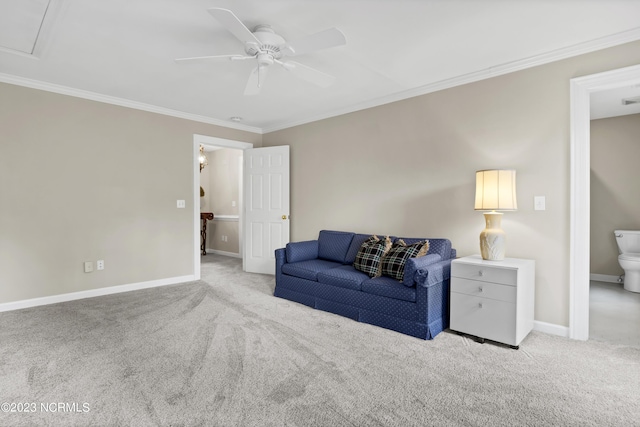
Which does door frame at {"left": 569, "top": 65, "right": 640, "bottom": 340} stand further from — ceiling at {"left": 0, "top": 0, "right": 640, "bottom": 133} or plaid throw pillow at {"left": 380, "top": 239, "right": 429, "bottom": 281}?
plaid throw pillow at {"left": 380, "top": 239, "right": 429, "bottom": 281}

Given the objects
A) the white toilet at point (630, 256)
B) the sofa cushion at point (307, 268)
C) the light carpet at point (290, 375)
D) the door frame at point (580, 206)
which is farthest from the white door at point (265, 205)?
the white toilet at point (630, 256)

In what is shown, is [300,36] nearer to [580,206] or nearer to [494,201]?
[494,201]

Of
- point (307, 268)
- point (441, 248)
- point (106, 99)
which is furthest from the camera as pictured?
point (106, 99)

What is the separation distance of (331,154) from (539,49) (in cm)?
259

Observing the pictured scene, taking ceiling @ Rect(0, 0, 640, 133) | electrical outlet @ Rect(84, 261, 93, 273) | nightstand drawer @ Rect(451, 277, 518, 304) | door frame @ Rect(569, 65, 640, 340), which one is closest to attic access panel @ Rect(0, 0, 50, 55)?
ceiling @ Rect(0, 0, 640, 133)

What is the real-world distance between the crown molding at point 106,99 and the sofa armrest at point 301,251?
8.01ft

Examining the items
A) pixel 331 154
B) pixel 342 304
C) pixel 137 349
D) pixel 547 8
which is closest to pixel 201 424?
pixel 137 349

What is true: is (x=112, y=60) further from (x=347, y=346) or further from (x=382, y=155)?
(x=347, y=346)

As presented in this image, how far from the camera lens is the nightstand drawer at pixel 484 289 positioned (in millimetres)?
2516

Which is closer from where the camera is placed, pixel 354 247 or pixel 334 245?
pixel 354 247

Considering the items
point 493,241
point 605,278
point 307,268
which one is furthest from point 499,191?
point 605,278

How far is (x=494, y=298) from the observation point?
258 centimetres

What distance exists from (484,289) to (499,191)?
83 centimetres

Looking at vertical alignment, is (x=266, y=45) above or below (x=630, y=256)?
above
